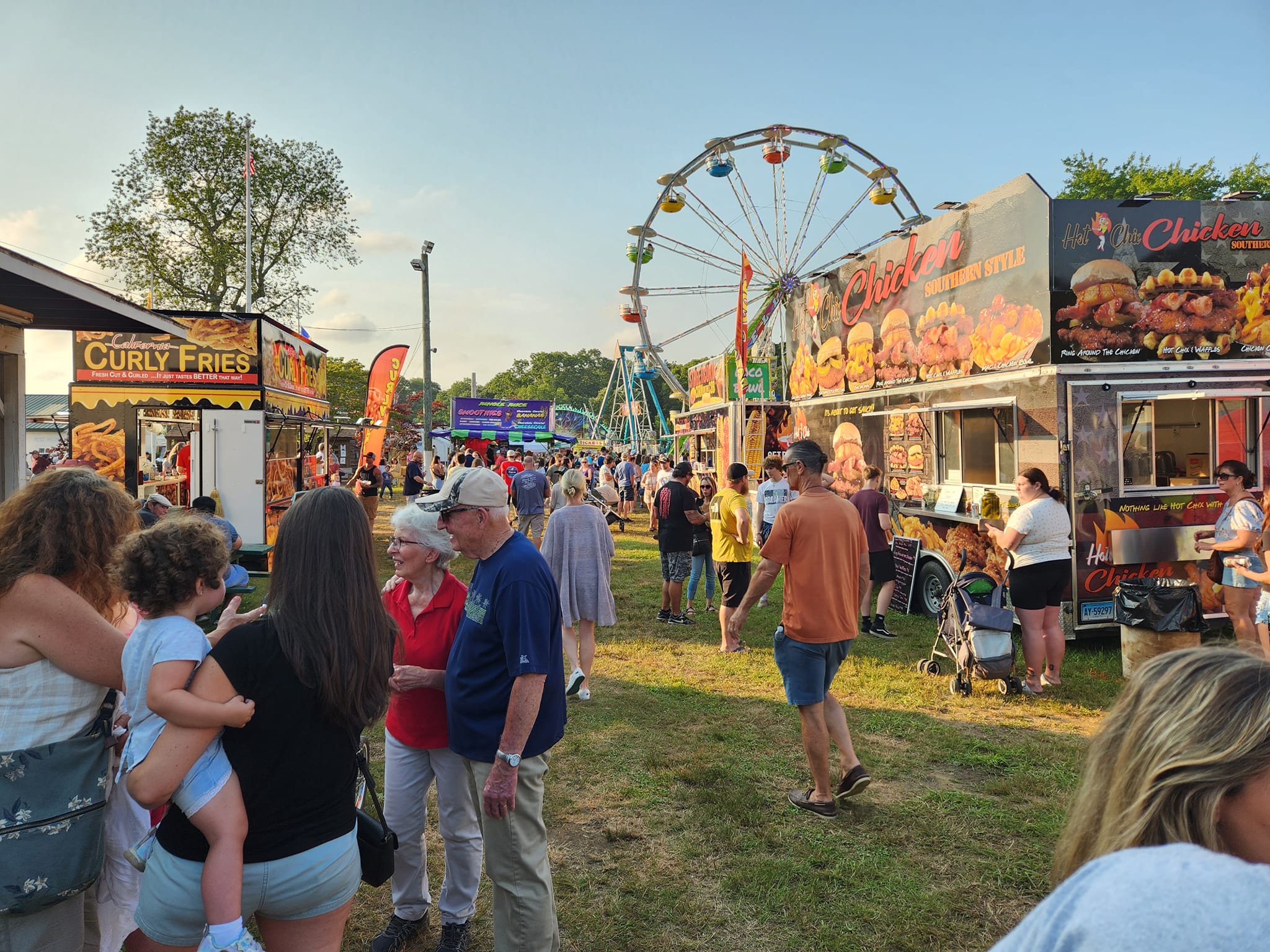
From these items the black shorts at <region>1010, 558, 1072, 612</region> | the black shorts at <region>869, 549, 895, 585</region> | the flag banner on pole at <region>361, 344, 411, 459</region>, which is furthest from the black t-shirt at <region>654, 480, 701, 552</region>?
the flag banner on pole at <region>361, 344, 411, 459</region>

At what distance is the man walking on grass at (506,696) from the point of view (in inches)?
92.7

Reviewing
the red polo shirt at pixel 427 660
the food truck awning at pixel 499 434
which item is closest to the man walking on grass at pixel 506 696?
the red polo shirt at pixel 427 660

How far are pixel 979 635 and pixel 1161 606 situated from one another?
4.26 feet

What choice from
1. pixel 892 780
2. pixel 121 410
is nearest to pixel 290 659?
pixel 892 780

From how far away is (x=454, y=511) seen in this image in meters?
2.54

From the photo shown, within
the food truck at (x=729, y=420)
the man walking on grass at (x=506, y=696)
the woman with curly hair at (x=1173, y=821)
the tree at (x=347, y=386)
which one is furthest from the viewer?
the tree at (x=347, y=386)

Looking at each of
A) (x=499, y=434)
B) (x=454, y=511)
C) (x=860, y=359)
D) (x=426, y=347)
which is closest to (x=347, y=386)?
(x=499, y=434)

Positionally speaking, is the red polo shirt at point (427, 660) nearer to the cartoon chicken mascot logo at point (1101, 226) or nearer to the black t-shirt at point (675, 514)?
the black t-shirt at point (675, 514)

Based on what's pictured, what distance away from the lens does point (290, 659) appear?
5.86 ft

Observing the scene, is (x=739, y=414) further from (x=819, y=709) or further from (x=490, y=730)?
(x=490, y=730)

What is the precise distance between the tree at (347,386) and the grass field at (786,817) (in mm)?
39942

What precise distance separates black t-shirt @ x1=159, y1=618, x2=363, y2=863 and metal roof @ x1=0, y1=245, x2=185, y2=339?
2465 millimetres

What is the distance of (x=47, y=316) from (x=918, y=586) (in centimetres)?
824

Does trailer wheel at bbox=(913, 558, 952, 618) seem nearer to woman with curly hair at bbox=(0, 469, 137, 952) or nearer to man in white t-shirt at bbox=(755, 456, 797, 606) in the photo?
man in white t-shirt at bbox=(755, 456, 797, 606)
